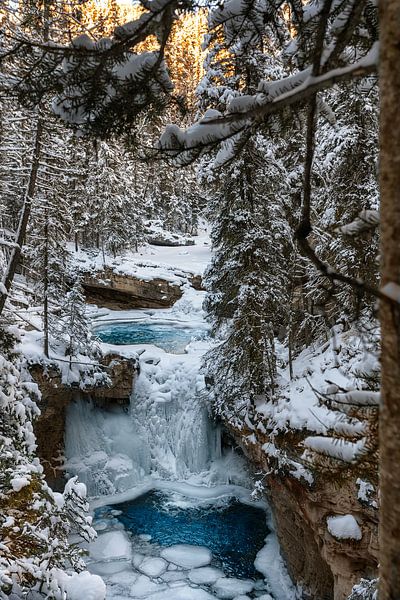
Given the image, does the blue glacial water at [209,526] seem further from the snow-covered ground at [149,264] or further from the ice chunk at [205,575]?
the snow-covered ground at [149,264]

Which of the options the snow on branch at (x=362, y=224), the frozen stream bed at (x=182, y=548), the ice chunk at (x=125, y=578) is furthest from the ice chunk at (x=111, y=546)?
the snow on branch at (x=362, y=224)

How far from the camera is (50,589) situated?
16.9 feet

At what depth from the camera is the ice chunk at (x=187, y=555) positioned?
Answer: 471 inches

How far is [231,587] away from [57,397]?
800 cm

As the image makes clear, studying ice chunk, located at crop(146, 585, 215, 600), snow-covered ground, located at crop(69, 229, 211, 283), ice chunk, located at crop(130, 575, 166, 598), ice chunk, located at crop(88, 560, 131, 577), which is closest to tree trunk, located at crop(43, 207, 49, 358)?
ice chunk, located at crop(88, 560, 131, 577)

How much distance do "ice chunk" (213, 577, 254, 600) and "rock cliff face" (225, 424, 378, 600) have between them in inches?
45.6

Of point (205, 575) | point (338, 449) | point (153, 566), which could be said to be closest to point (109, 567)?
point (153, 566)

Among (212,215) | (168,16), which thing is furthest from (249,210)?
(168,16)

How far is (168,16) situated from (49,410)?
1442 centimetres

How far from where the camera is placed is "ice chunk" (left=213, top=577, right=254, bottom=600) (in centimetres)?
1080

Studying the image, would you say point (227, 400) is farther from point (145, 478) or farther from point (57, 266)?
point (57, 266)

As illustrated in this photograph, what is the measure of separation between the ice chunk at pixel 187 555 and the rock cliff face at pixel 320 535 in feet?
7.02

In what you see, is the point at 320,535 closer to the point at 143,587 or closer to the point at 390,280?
the point at 143,587

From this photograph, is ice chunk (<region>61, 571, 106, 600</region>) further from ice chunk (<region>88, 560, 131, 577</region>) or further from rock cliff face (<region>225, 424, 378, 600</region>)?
ice chunk (<region>88, 560, 131, 577</region>)
